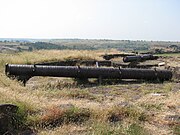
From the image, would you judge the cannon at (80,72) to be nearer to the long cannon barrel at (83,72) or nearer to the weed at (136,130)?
the long cannon barrel at (83,72)

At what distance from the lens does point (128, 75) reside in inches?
513

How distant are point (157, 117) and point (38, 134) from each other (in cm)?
267

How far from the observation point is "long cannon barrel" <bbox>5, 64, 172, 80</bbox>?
1251 cm

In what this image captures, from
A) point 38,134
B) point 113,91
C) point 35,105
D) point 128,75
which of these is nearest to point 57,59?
point 128,75

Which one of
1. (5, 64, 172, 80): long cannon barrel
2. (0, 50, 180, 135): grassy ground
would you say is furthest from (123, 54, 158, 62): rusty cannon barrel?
(0, 50, 180, 135): grassy ground

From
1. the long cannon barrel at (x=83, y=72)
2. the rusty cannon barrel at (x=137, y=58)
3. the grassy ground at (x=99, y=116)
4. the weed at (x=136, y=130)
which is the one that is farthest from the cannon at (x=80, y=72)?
the rusty cannon barrel at (x=137, y=58)

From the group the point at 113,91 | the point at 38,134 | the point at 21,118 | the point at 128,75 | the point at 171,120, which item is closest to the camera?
the point at 38,134

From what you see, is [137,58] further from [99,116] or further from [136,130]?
[136,130]

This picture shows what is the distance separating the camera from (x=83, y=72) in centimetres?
1267

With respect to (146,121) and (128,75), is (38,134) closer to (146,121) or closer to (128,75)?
(146,121)

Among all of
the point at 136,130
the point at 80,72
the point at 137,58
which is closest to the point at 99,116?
the point at 136,130

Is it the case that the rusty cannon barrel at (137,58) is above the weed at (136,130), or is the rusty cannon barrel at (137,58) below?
above

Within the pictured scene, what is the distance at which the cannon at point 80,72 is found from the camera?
12508mm

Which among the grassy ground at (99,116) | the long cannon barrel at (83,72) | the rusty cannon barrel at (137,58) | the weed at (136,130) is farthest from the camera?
the rusty cannon barrel at (137,58)
